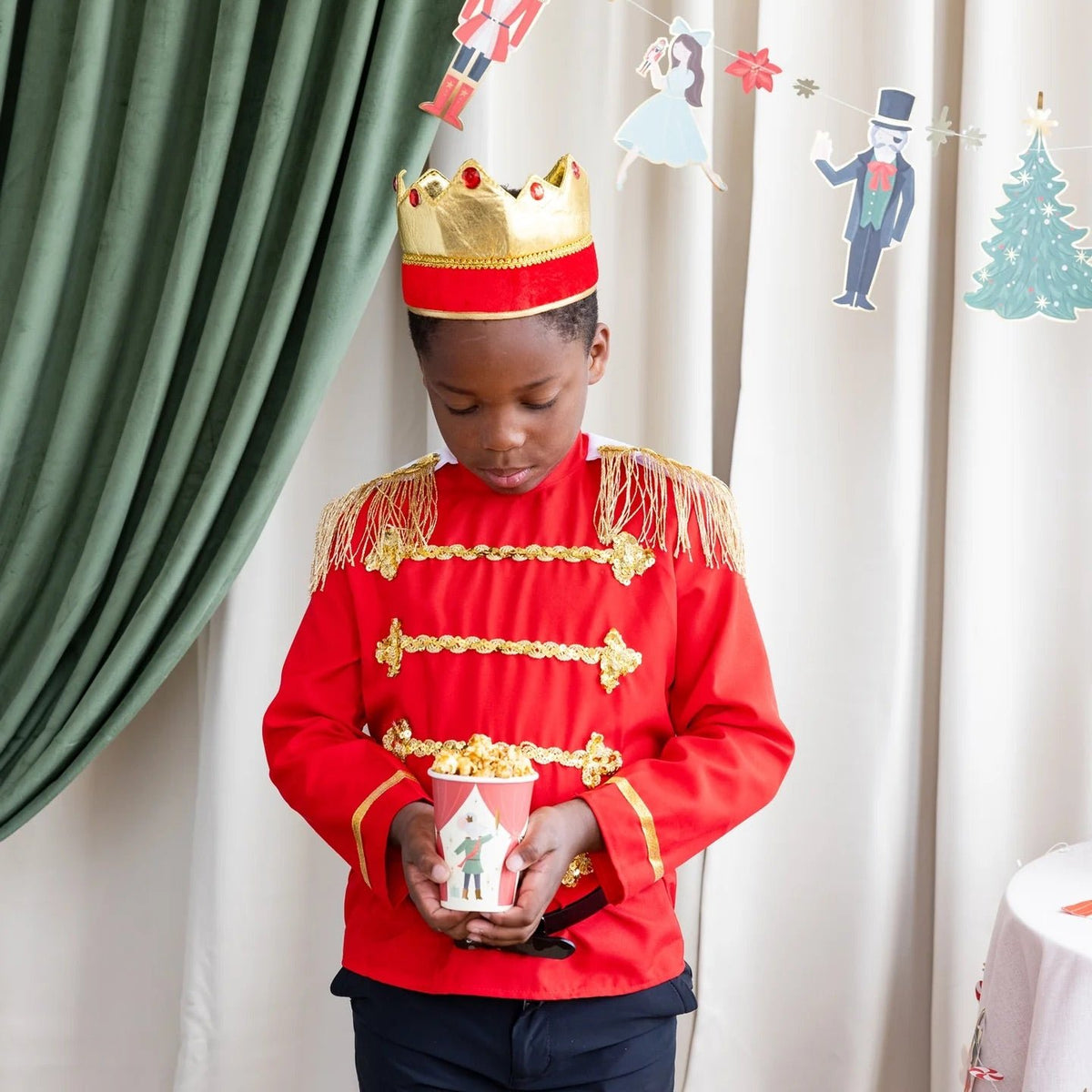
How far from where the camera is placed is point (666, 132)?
6.10 feet

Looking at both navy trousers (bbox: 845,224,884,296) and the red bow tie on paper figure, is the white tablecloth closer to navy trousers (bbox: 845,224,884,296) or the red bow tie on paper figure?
navy trousers (bbox: 845,224,884,296)

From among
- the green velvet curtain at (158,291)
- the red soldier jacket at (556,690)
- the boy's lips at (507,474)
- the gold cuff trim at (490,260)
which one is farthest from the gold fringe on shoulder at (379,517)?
the green velvet curtain at (158,291)

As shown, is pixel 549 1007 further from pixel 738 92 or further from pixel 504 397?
pixel 738 92

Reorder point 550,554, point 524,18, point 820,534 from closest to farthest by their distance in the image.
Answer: point 550,554 < point 524,18 < point 820,534

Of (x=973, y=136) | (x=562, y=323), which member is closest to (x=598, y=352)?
(x=562, y=323)

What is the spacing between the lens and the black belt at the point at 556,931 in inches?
44.6

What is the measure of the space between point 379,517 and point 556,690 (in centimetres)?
29

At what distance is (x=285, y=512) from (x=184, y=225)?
20.3 inches

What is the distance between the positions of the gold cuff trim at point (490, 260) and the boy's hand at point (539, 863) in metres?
0.50

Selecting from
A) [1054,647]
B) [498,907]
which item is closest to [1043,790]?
[1054,647]

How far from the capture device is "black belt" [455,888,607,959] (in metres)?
1.13

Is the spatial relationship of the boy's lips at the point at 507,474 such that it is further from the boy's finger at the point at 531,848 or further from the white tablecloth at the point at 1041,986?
the white tablecloth at the point at 1041,986

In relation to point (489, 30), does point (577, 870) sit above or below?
below

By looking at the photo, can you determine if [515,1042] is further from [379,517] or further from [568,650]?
[379,517]
